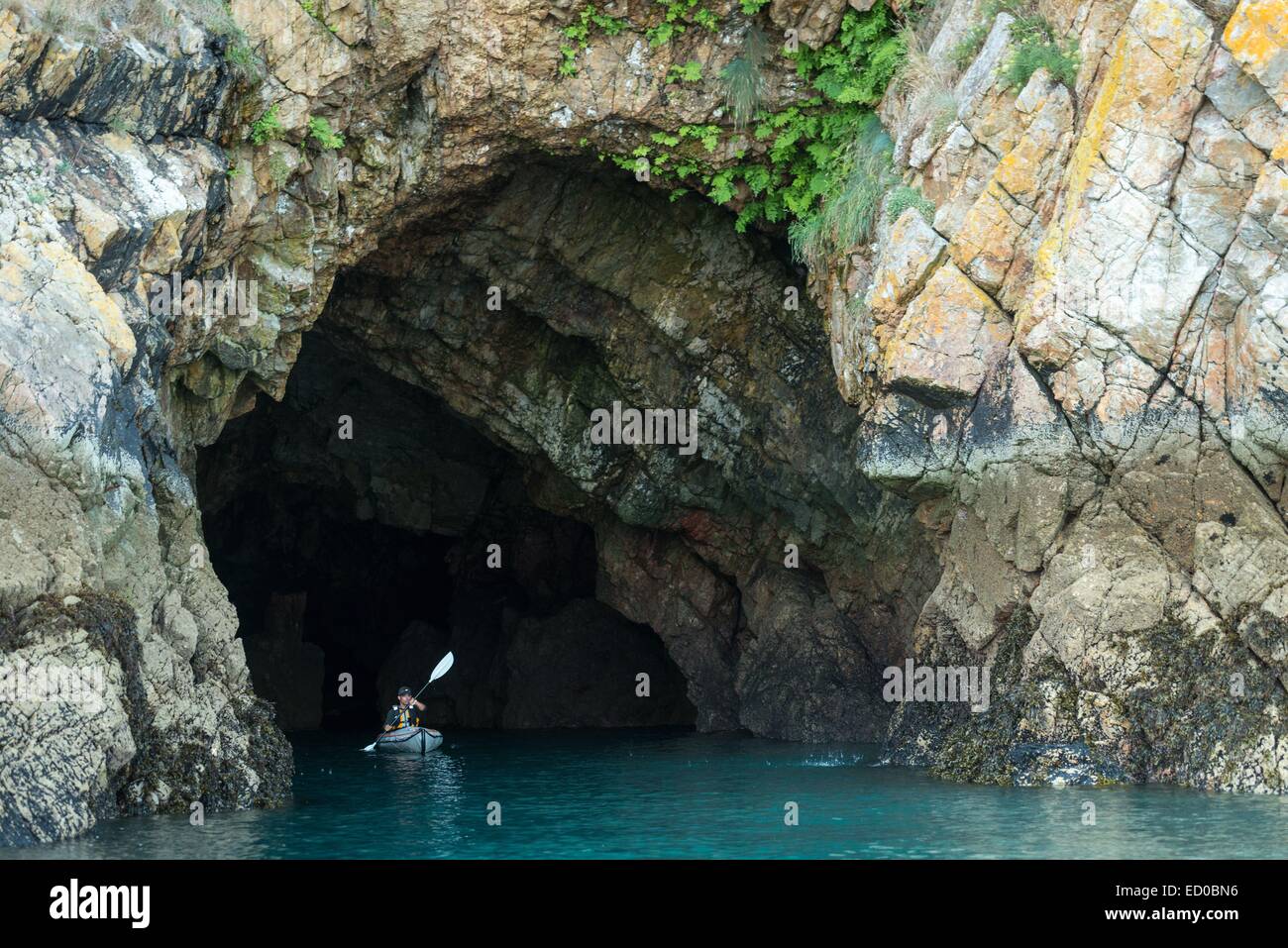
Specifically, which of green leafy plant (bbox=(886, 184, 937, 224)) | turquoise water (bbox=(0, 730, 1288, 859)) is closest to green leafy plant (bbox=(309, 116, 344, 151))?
green leafy plant (bbox=(886, 184, 937, 224))

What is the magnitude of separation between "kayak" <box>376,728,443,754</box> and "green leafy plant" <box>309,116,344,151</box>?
1015cm

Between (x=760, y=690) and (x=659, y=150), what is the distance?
11012 mm

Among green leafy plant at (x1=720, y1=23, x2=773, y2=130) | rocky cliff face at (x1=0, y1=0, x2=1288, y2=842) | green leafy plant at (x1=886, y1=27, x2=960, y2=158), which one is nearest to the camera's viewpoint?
rocky cliff face at (x1=0, y1=0, x2=1288, y2=842)

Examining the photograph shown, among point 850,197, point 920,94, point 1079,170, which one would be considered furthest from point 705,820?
point 920,94

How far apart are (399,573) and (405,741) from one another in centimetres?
1153

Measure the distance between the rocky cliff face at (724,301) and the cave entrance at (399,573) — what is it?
23.2ft

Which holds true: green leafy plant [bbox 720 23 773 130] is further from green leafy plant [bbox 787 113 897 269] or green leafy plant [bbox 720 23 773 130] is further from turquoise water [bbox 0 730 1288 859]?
turquoise water [bbox 0 730 1288 859]

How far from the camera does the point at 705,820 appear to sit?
14414 millimetres

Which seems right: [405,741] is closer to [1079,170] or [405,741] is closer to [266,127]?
[266,127]

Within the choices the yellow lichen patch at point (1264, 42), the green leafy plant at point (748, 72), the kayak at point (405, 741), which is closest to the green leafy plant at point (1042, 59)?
the yellow lichen patch at point (1264, 42)

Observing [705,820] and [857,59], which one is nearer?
[705,820]

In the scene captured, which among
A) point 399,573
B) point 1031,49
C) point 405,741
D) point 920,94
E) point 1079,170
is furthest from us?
point 399,573

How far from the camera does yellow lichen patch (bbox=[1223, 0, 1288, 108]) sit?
14258 millimetres

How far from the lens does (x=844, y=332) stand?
1922 centimetres
